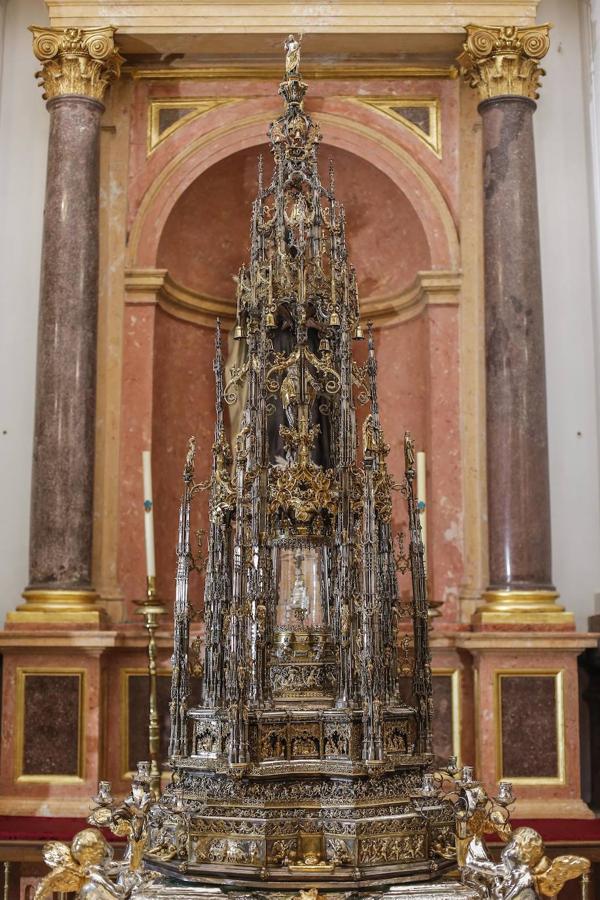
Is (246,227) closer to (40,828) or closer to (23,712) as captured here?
(23,712)

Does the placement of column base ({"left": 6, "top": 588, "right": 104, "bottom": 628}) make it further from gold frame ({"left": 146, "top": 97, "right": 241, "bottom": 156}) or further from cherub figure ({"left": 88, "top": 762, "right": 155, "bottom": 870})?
gold frame ({"left": 146, "top": 97, "right": 241, "bottom": 156})

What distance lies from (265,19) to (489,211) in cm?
230

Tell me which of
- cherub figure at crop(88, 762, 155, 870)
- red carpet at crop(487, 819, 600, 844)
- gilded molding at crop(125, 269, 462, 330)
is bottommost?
red carpet at crop(487, 819, 600, 844)

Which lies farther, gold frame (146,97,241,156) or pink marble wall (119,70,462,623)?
gold frame (146,97,241,156)

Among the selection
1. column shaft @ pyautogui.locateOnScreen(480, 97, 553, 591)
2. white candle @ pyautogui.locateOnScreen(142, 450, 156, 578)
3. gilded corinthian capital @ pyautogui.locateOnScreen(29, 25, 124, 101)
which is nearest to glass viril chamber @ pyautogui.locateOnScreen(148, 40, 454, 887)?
white candle @ pyautogui.locateOnScreen(142, 450, 156, 578)

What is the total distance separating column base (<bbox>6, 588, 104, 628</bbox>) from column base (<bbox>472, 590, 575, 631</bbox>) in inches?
110

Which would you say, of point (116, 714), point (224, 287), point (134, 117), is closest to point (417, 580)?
point (116, 714)

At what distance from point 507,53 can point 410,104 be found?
0.92 metres

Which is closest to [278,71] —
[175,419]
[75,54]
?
[75,54]

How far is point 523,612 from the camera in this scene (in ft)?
28.1

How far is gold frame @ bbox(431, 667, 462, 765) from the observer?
29.0 ft

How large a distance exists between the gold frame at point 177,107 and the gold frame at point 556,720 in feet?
16.5

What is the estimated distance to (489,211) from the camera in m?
9.26

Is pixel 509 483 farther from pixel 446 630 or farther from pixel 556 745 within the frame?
pixel 556 745
